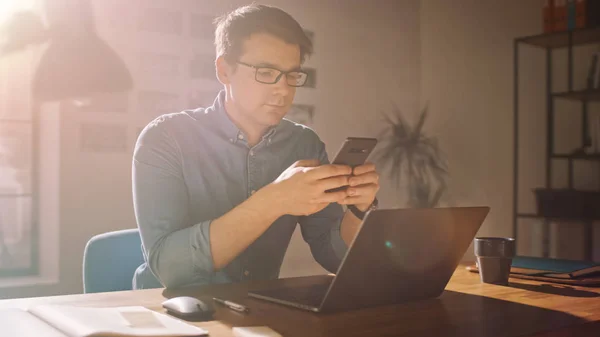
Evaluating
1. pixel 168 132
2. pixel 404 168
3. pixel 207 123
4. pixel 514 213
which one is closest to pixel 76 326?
pixel 168 132

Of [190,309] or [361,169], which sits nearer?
[190,309]

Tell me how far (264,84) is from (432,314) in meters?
0.86

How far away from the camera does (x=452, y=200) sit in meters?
4.67

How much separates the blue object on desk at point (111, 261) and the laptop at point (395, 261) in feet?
1.73

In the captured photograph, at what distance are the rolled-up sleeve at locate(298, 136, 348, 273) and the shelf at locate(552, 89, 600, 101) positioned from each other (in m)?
2.42

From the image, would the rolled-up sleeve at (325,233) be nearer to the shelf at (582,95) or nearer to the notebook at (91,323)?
the notebook at (91,323)

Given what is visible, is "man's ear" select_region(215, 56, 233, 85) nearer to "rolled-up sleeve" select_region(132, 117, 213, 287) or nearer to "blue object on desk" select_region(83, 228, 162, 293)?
Result: "rolled-up sleeve" select_region(132, 117, 213, 287)

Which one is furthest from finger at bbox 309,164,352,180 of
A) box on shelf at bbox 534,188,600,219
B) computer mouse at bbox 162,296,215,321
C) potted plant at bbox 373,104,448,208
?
potted plant at bbox 373,104,448,208

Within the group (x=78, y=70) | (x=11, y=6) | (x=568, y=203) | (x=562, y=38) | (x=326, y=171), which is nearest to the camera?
(x=326, y=171)

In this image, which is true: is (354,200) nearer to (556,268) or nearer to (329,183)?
(329,183)

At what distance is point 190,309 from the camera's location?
96cm

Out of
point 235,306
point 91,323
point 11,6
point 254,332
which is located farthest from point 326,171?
point 11,6

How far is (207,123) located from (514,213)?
2.83 metres

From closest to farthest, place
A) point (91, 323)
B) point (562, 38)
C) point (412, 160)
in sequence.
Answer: point (91, 323) < point (562, 38) < point (412, 160)
